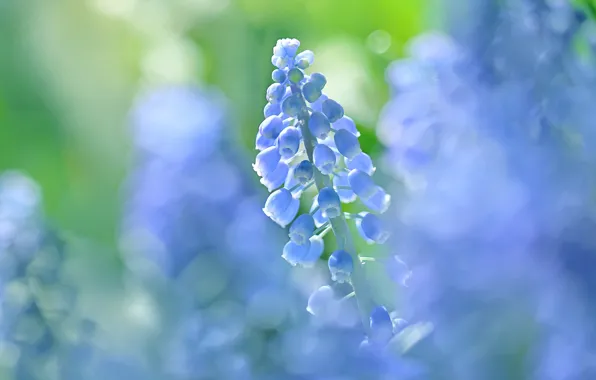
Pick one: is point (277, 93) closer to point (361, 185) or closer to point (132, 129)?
point (361, 185)

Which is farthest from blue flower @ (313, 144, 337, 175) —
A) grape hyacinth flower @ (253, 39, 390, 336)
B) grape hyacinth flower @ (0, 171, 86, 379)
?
grape hyacinth flower @ (0, 171, 86, 379)

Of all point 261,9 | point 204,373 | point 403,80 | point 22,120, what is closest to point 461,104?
point 403,80

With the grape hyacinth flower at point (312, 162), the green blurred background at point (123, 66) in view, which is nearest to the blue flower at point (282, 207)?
the grape hyacinth flower at point (312, 162)

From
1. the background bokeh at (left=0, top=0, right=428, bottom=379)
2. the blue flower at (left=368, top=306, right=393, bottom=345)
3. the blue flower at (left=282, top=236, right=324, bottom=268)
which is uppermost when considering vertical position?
the background bokeh at (left=0, top=0, right=428, bottom=379)

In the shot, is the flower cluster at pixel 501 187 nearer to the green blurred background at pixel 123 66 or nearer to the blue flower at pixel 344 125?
the blue flower at pixel 344 125

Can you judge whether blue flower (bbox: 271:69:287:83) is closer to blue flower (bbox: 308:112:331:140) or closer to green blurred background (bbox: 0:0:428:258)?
blue flower (bbox: 308:112:331:140)

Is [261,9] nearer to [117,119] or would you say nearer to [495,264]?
[117,119]

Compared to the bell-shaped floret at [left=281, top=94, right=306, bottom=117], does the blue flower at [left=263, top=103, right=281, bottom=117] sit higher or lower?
higher

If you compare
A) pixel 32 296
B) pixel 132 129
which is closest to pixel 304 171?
pixel 32 296

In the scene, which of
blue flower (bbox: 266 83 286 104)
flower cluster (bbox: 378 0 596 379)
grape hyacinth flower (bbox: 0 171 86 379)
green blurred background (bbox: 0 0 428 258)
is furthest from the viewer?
green blurred background (bbox: 0 0 428 258)
